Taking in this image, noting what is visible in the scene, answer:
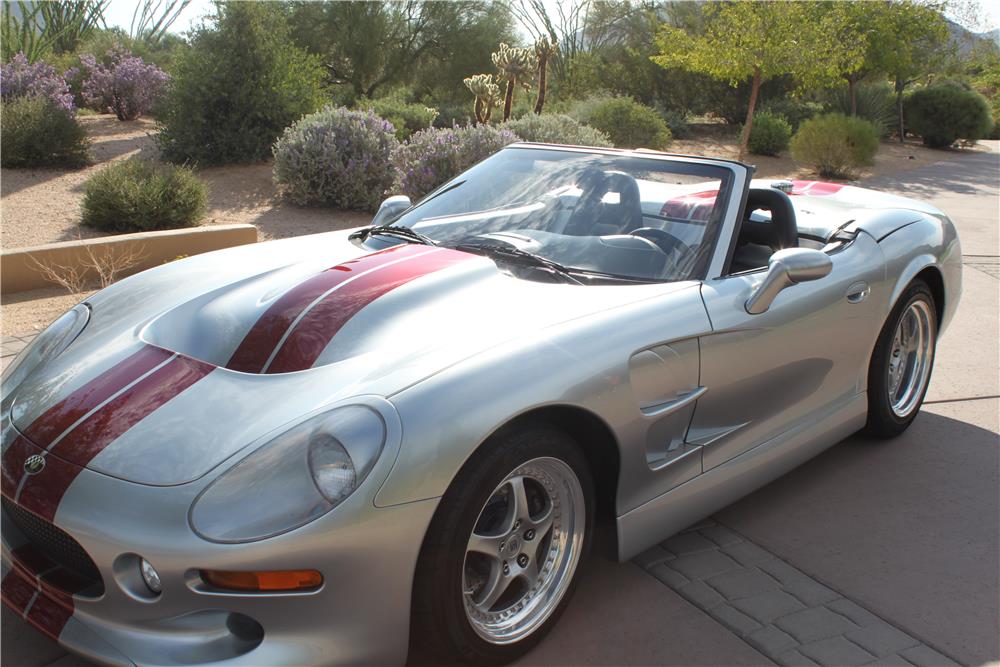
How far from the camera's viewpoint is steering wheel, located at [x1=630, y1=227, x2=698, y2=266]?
319 centimetres

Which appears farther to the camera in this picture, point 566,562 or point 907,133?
point 907,133

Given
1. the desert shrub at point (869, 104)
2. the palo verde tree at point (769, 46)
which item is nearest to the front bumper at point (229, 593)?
the palo verde tree at point (769, 46)

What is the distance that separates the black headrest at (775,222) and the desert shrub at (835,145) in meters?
13.1

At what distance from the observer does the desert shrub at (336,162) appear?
966cm

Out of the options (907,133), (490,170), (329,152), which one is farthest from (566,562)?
(907,133)

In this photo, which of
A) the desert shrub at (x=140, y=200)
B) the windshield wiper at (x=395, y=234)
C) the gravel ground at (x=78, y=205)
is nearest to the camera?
the windshield wiper at (x=395, y=234)

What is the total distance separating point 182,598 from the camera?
2012 mm

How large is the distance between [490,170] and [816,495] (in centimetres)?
202

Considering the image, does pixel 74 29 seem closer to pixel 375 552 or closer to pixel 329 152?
pixel 329 152

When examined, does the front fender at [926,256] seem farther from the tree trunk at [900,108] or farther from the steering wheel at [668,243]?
the tree trunk at [900,108]

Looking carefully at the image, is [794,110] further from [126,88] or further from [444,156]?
[126,88]

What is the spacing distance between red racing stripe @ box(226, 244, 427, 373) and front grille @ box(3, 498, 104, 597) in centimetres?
61

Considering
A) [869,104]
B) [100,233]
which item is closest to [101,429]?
[100,233]

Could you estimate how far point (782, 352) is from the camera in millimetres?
3211
